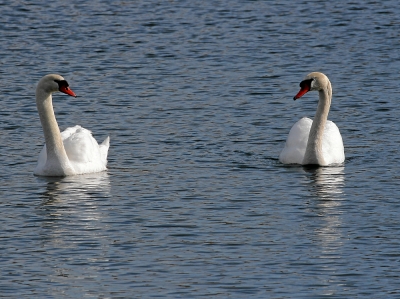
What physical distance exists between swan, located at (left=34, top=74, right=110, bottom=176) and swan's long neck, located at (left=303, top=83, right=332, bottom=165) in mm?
3122

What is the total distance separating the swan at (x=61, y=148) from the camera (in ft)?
57.3

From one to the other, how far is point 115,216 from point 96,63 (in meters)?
12.9

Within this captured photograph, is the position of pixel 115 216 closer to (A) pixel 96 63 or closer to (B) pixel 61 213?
(B) pixel 61 213

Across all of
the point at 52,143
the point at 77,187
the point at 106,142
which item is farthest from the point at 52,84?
the point at 77,187

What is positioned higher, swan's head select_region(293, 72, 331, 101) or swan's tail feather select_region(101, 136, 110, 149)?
swan's head select_region(293, 72, 331, 101)

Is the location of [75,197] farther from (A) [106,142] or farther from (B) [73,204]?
(A) [106,142]

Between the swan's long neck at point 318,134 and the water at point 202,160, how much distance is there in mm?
267

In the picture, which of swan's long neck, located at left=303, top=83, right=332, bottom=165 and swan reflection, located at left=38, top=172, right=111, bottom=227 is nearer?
swan reflection, located at left=38, top=172, right=111, bottom=227

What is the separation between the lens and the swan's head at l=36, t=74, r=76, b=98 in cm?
1781

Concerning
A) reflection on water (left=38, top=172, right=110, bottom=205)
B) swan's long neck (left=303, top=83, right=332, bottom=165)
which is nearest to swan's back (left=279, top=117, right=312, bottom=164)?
swan's long neck (left=303, top=83, right=332, bottom=165)

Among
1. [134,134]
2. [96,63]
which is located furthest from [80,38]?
[134,134]

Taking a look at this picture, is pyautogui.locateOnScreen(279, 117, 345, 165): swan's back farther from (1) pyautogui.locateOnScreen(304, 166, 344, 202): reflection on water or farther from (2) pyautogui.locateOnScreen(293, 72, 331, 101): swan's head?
(2) pyautogui.locateOnScreen(293, 72, 331, 101): swan's head

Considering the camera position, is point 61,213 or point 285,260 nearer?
point 285,260

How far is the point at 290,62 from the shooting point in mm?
27141
